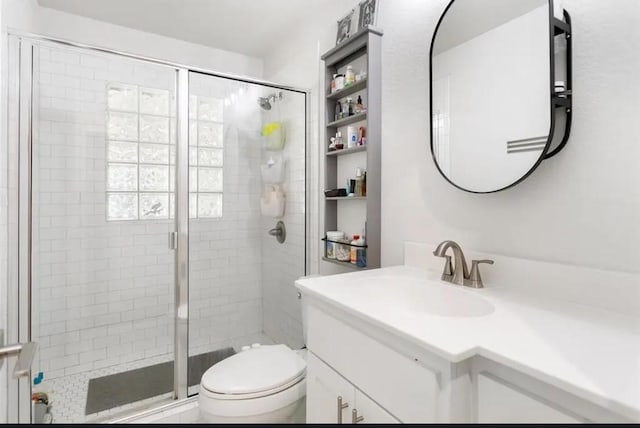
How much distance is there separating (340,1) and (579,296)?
1.85m

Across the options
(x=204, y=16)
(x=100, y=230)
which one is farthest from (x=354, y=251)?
(x=204, y=16)

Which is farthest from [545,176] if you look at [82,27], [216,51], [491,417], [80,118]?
[82,27]

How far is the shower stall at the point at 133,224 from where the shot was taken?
57.6 inches

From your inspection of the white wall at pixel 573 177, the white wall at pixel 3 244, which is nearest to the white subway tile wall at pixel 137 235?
the white wall at pixel 3 244

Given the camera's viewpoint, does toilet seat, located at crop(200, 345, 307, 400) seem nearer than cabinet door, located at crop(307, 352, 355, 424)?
No

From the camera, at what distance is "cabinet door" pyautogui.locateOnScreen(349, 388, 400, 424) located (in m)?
0.77

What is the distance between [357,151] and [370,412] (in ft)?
4.00

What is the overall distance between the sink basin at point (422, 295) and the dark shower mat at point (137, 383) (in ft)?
3.69

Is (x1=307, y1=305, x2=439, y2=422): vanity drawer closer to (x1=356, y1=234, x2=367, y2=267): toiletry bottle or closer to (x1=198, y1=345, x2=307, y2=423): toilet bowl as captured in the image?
(x1=198, y1=345, x2=307, y2=423): toilet bowl

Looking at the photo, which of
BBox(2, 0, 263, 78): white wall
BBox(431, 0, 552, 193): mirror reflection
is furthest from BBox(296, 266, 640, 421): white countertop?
BBox(2, 0, 263, 78): white wall

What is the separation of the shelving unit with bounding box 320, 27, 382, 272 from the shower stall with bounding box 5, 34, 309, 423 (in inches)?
13.8

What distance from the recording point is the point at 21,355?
2.06 feet

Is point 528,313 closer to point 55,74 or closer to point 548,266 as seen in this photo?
point 548,266

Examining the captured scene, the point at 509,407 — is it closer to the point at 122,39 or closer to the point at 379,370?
the point at 379,370
